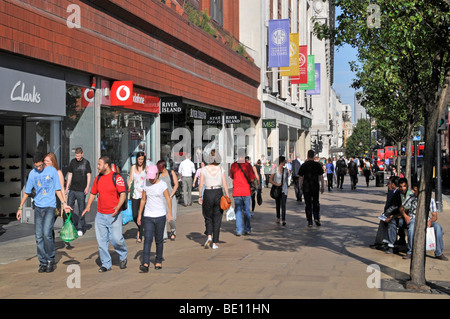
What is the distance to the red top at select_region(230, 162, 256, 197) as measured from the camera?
12273 millimetres

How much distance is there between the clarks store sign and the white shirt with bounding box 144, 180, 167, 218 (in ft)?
14.1

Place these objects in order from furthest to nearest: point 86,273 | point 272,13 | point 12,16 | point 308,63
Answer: point 308,63
point 272,13
point 12,16
point 86,273

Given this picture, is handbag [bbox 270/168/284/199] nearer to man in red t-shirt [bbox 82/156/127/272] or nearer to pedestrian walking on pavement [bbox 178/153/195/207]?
pedestrian walking on pavement [bbox 178/153/195/207]

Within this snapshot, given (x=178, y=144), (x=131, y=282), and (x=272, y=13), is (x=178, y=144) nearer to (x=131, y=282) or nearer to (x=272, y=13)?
(x=131, y=282)

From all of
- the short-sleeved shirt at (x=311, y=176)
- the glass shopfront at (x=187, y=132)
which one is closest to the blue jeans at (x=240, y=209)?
the short-sleeved shirt at (x=311, y=176)

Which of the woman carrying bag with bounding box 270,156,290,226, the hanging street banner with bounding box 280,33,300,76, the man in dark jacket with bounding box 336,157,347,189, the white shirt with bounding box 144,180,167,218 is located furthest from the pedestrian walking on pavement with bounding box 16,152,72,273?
the hanging street banner with bounding box 280,33,300,76

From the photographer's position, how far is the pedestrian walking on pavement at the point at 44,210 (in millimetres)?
8461

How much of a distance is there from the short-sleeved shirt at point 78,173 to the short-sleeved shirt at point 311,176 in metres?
5.01

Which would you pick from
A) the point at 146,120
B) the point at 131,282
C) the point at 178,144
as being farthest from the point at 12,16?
the point at 178,144

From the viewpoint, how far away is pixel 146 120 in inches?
726

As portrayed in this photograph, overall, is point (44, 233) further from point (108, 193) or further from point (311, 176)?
point (311, 176)

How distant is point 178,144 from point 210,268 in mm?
13896

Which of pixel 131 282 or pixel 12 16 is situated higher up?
pixel 12 16

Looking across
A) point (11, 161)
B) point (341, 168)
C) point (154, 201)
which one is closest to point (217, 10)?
point (341, 168)
